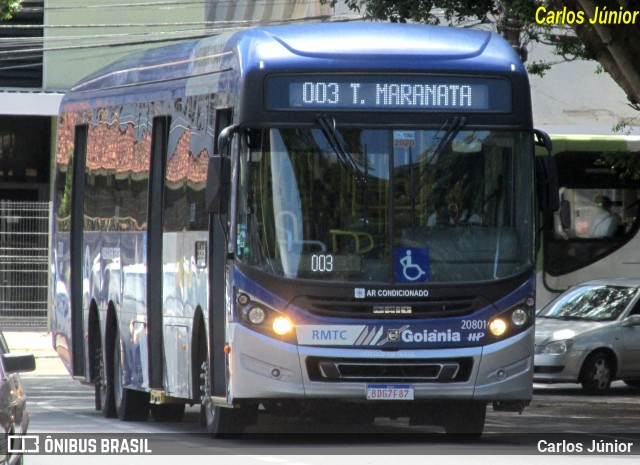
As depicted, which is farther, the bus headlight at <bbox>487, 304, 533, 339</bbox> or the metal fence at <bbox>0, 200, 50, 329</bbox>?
the metal fence at <bbox>0, 200, 50, 329</bbox>

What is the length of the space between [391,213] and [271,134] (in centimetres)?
116

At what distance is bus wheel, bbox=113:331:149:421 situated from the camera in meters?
17.4

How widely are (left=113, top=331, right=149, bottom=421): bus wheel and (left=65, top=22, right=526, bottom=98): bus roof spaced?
408 cm

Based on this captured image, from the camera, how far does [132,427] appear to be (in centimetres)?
1645

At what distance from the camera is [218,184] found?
44.1 ft

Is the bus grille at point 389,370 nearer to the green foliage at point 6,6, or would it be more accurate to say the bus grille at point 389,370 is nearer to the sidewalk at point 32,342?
the green foliage at point 6,6

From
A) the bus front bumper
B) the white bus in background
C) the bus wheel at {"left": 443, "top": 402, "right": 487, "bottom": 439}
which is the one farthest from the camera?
the white bus in background

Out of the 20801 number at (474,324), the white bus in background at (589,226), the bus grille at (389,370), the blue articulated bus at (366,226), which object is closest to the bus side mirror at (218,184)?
the blue articulated bus at (366,226)

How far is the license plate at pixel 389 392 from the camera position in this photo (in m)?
13.4

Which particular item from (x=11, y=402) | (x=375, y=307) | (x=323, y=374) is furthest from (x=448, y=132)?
(x=11, y=402)

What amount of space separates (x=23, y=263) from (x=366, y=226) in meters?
22.9

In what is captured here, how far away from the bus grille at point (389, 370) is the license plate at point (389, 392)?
0.06 metres

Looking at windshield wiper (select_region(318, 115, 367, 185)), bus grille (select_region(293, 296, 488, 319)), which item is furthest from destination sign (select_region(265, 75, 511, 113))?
bus grille (select_region(293, 296, 488, 319))

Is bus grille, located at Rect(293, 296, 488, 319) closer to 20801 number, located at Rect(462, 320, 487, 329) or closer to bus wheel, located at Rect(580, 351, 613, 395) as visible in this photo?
20801 number, located at Rect(462, 320, 487, 329)
